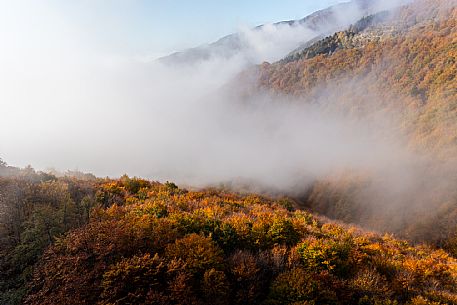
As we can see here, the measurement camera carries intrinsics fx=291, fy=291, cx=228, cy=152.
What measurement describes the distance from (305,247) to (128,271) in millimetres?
4759

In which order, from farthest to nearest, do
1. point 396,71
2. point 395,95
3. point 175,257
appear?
point 396,71
point 395,95
point 175,257

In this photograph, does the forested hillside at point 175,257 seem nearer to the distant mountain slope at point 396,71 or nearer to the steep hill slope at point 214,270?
the steep hill slope at point 214,270

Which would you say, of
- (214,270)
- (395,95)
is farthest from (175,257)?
(395,95)

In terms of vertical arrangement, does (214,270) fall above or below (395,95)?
below

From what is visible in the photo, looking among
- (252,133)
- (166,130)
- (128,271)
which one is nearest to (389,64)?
(252,133)

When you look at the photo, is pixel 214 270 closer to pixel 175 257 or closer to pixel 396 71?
pixel 175 257

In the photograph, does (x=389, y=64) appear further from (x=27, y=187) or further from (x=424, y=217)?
(x=27, y=187)

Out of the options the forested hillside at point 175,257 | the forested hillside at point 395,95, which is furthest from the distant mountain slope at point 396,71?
the forested hillside at point 175,257

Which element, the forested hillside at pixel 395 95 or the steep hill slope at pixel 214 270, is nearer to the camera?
the steep hill slope at pixel 214 270

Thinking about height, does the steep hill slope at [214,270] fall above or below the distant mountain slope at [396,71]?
below

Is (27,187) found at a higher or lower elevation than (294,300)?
higher

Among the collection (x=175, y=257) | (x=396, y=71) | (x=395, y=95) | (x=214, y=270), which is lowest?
(x=214, y=270)

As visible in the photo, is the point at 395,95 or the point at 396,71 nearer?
the point at 395,95

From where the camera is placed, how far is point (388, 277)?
27.2 ft
